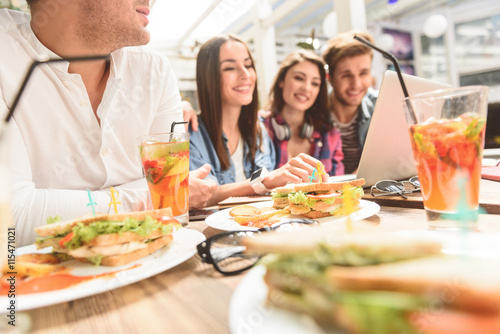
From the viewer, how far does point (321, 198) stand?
121 cm

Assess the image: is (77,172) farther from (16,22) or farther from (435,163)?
(435,163)

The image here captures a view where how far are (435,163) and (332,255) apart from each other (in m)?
0.57

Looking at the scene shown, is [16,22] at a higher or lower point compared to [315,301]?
higher

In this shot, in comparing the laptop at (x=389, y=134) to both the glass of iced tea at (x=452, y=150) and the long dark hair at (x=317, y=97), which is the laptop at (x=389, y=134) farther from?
the long dark hair at (x=317, y=97)

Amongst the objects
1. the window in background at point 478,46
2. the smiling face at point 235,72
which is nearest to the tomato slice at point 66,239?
the smiling face at point 235,72

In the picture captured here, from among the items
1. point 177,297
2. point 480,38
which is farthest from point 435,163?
point 480,38

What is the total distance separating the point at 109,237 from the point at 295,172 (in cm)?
115

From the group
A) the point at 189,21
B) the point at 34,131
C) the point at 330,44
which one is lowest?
the point at 34,131

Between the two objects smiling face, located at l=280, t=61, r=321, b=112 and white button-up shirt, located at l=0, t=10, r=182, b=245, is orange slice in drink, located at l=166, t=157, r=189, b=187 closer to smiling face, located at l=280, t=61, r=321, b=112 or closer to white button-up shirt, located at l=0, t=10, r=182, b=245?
white button-up shirt, located at l=0, t=10, r=182, b=245

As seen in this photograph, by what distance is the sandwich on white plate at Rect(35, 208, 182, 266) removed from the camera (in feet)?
2.54

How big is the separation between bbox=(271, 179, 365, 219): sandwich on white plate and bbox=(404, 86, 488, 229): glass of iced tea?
1.18ft

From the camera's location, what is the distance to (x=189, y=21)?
834cm

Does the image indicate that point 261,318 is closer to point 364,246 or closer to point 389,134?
point 364,246

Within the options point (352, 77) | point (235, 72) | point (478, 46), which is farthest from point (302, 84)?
point (478, 46)
